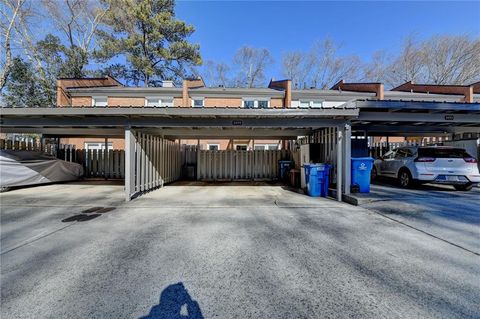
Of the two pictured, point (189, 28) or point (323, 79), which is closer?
point (189, 28)

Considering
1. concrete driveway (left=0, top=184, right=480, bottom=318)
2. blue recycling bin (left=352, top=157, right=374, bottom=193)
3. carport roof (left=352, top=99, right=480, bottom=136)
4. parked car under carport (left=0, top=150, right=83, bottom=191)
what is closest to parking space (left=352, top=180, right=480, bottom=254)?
concrete driveway (left=0, top=184, right=480, bottom=318)

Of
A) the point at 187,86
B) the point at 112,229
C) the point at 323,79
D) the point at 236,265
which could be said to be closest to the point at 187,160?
the point at 187,86

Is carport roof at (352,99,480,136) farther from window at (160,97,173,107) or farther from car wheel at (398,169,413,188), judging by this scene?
window at (160,97,173,107)

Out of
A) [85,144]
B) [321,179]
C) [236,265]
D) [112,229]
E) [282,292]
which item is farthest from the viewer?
[85,144]

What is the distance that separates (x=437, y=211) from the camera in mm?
5422

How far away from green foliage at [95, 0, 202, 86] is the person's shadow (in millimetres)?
22488

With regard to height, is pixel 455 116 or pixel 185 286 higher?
pixel 455 116

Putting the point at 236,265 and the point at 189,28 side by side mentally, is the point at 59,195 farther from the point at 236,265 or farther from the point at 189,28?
the point at 189,28

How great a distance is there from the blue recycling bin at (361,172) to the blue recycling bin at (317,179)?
31.8 inches

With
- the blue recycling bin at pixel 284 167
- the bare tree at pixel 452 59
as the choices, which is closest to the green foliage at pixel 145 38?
the blue recycling bin at pixel 284 167

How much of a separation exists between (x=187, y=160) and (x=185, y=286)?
38.1 ft

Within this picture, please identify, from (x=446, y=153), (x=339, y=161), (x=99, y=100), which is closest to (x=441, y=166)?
(x=446, y=153)

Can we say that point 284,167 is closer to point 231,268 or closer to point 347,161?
point 347,161

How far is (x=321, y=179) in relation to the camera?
7.40 m
